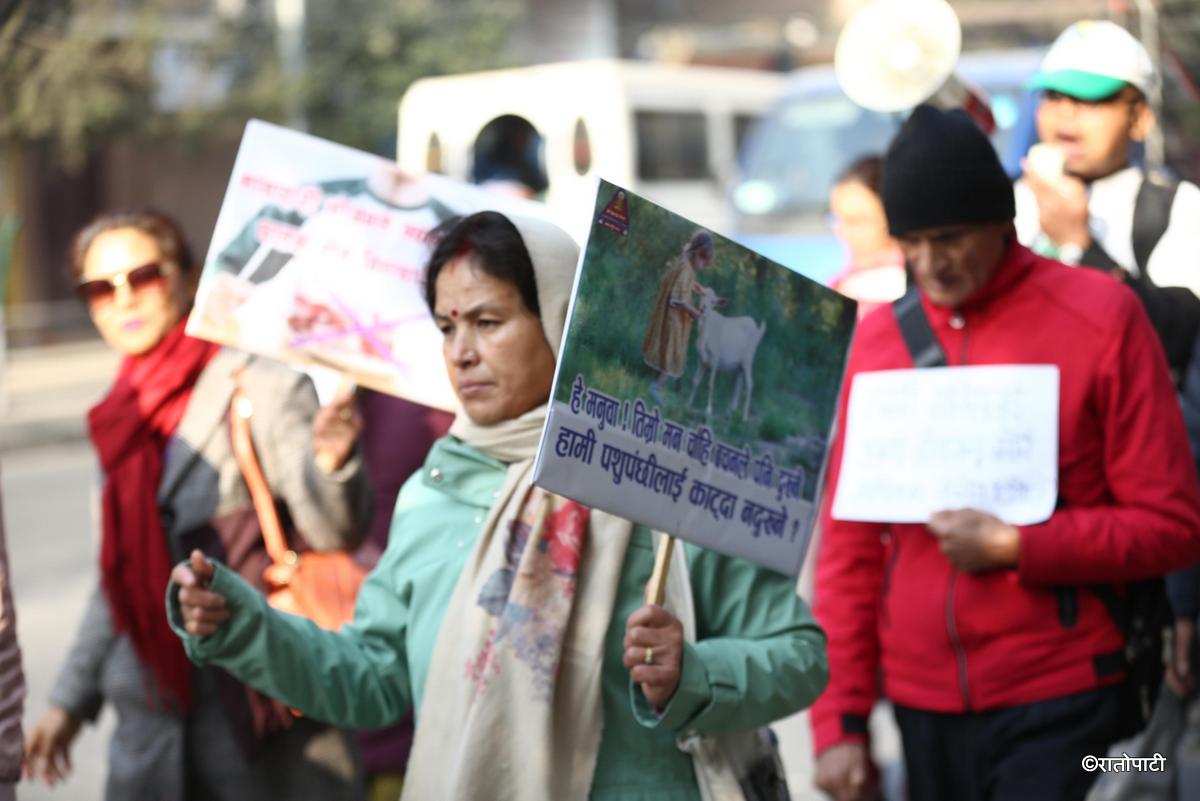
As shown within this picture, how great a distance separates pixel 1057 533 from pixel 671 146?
16926mm

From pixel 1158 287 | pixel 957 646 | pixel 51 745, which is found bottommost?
pixel 51 745

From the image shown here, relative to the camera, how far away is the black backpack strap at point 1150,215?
13.5 feet

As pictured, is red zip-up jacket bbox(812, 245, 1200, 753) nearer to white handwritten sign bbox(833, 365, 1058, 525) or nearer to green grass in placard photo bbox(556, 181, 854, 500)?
white handwritten sign bbox(833, 365, 1058, 525)

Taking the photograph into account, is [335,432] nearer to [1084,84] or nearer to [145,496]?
[145,496]

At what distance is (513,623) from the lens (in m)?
2.84

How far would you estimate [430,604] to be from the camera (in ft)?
9.86

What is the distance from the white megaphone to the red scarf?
69.7 inches

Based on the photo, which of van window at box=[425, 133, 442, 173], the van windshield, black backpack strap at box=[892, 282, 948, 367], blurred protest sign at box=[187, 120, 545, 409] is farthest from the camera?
van window at box=[425, 133, 442, 173]

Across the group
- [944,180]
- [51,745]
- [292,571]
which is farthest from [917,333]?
[51,745]

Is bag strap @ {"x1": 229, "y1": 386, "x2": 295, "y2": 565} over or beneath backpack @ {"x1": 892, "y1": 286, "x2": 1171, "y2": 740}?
over

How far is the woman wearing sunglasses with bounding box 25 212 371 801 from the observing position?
13.2 feet

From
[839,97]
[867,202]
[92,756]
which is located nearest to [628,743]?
[867,202]

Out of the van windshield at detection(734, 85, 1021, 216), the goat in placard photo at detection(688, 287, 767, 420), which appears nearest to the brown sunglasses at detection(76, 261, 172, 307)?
the goat in placard photo at detection(688, 287, 767, 420)

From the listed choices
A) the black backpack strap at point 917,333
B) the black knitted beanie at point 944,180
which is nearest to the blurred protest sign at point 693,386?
the black knitted beanie at point 944,180
